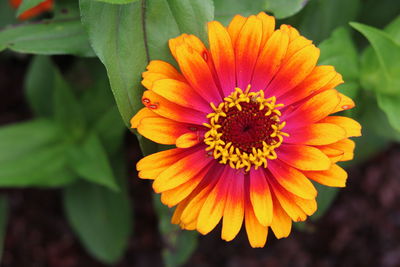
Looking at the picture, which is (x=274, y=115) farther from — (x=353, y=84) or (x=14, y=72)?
(x=14, y=72)

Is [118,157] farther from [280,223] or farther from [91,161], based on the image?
[280,223]

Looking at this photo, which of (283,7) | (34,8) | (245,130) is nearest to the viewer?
(245,130)

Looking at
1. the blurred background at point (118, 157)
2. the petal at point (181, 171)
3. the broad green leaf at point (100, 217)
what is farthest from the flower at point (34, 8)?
the petal at point (181, 171)

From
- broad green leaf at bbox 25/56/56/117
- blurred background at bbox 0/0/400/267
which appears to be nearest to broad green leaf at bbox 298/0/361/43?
blurred background at bbox 0/0/400/267

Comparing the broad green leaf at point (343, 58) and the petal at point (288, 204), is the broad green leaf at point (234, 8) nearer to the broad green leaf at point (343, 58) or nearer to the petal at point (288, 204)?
the broad green leaf at point (343, 58)

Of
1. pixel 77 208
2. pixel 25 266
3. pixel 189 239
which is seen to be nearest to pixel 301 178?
pixel 189 239

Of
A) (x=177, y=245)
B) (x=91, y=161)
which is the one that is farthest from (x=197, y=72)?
(x=177, y=245)
